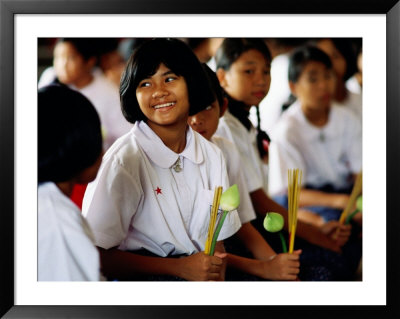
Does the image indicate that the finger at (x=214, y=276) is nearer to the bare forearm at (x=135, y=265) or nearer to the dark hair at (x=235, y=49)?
the bare forearm at (x=135, y=265)

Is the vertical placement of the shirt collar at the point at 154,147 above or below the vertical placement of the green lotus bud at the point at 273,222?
above

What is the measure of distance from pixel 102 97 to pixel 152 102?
84 millimetres

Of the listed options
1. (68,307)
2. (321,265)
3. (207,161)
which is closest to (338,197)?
(321,265)

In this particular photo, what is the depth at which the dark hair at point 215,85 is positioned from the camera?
3.51 ft

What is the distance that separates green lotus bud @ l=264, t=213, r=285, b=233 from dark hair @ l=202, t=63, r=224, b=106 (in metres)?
0.21

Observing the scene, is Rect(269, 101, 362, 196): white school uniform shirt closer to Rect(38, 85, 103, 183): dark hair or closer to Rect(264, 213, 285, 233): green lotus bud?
Rect(264, 213, 285, 233): green lotus bud

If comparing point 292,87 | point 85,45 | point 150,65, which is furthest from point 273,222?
point 85,45

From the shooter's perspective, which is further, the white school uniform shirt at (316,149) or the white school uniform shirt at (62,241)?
the white school uniform shirt at (316,149)

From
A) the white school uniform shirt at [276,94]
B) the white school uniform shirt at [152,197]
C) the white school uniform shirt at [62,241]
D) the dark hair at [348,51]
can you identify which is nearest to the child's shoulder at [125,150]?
the white school uniform shirt at [152,197]

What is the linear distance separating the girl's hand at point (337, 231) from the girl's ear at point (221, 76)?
0.32 m

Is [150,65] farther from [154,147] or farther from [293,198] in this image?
[293,198]

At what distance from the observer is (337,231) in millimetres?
1142

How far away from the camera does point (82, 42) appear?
1055 millimetres

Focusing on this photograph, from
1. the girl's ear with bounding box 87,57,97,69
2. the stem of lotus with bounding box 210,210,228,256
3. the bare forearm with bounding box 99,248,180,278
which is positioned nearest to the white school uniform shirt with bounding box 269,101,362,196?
the stem of lotus with bounding box 210,210,228,256
